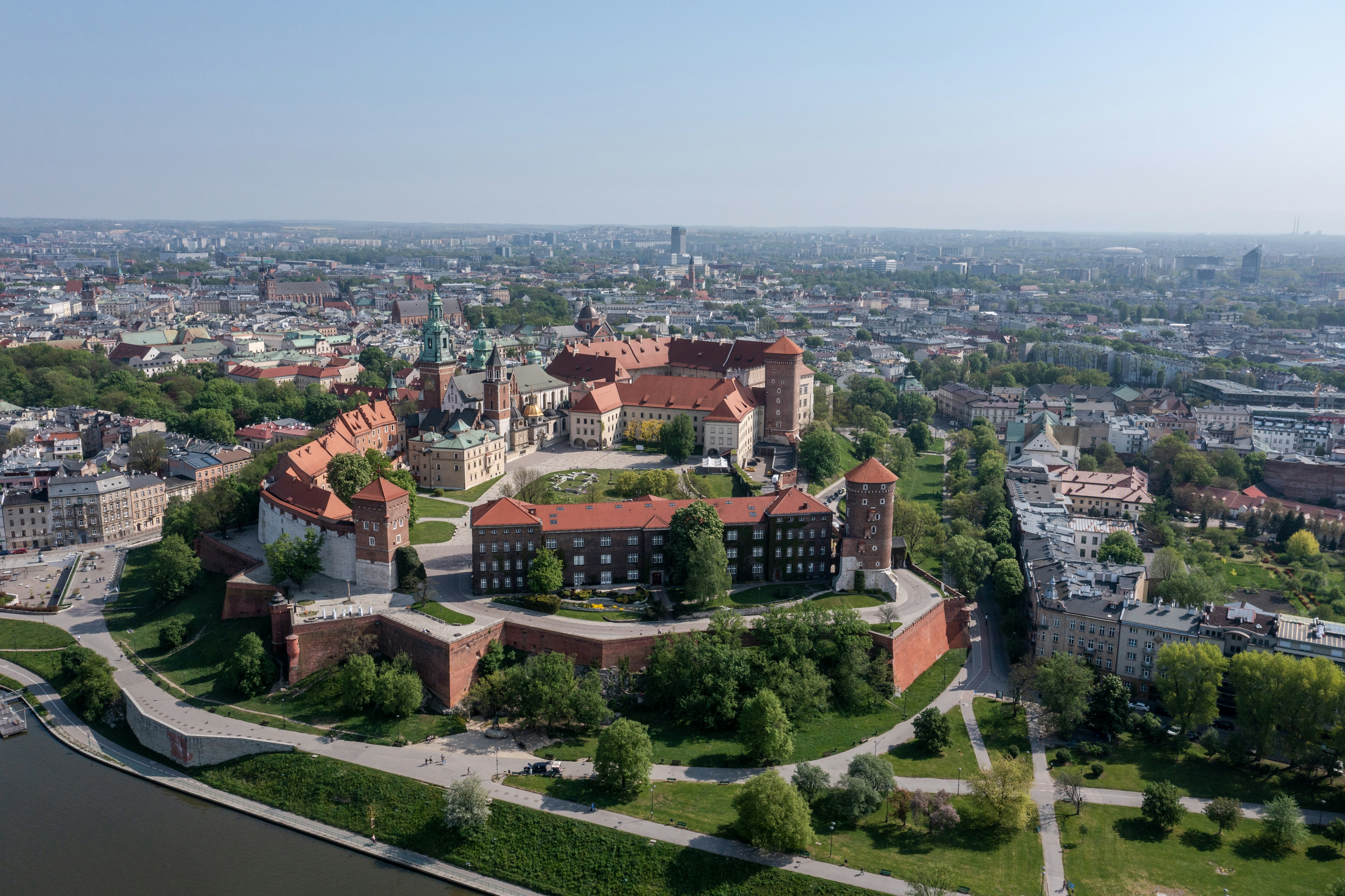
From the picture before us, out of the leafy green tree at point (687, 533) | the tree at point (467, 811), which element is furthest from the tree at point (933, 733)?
the tree at point (467, 811)

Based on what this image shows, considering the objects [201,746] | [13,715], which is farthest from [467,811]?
[13,715]

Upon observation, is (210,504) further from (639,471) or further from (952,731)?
(952,731)

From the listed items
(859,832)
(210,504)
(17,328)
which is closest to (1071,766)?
(859,832)

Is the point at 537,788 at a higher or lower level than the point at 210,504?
lower

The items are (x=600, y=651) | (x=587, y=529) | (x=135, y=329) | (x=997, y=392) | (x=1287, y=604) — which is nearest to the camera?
(x=600, y=651)

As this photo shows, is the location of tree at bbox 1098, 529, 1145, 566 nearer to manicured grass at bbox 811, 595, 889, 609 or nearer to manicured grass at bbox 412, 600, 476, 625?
manicured grass at bbox 811, 595, 889, 609

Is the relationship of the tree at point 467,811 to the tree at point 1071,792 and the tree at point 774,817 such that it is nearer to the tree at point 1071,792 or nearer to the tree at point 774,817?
the tree at point 774,817

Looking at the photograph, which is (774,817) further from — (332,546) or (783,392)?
(783,392)
